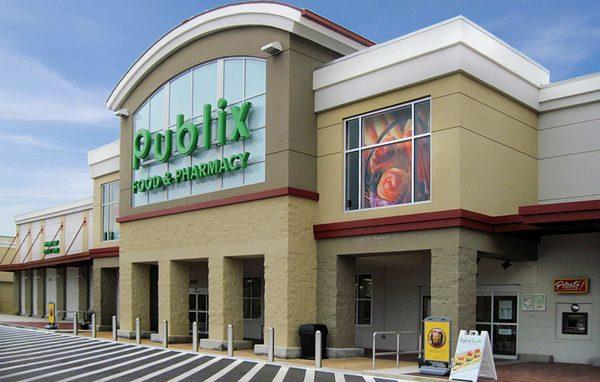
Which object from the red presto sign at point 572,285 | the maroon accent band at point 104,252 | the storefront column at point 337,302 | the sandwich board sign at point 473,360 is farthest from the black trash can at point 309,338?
the maroon accent band at point 104,252

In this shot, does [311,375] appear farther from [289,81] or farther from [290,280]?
[289,81]

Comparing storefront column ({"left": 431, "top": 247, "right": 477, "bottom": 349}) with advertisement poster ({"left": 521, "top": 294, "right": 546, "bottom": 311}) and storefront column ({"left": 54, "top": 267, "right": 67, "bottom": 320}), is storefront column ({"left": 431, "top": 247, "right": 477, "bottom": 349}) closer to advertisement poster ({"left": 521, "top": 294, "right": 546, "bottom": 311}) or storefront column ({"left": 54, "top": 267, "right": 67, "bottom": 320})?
advertisement poster ({"left": 521, "top": 294, "right": 546, "bottom": 311})

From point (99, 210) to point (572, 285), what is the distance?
71.6ft

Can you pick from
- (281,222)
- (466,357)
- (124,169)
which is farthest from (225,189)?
(466,357)

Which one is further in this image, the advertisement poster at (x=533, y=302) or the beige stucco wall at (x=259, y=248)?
the beige stucco wall at (x=259, y=248)

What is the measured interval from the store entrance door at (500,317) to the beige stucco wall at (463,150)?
2701 mm

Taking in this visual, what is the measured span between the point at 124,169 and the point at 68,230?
15584 mm

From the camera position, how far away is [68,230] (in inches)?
1617

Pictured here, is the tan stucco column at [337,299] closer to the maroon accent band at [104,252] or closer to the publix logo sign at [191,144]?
the publix logo sign at [191,144]

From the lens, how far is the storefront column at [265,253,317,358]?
19391mm

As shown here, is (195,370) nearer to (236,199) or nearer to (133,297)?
(236,199)

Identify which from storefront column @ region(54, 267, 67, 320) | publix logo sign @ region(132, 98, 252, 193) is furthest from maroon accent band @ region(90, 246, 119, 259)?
storefront column @ region(54, 267, 67, 320)

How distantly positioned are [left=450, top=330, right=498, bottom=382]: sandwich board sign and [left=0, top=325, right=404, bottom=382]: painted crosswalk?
1.62 metres

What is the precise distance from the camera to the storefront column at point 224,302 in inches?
854
